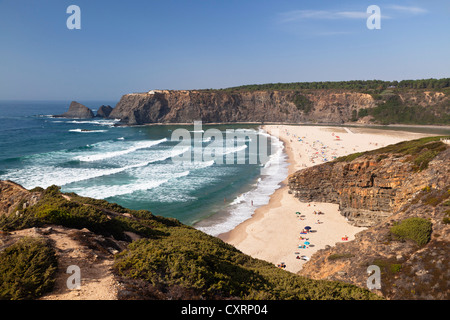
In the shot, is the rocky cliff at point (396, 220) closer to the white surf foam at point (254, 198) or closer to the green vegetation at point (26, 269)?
the white surf foam at point (254, 198)

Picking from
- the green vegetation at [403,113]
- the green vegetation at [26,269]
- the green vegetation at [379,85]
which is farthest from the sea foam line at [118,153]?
the green vegetation at [379,85]

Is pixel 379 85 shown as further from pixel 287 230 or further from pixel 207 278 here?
pixel 207 278

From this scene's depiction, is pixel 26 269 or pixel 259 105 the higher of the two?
pixel 259 105

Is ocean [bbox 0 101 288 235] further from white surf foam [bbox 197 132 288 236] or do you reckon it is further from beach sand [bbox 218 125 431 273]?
beach sand [bbox 218 125 431 273]

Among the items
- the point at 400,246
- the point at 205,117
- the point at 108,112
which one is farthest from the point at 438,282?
the point at 108,112

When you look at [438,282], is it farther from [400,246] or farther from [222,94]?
[222,94]

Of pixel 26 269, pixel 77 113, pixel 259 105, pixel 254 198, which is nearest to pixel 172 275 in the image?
pixel 26 269
